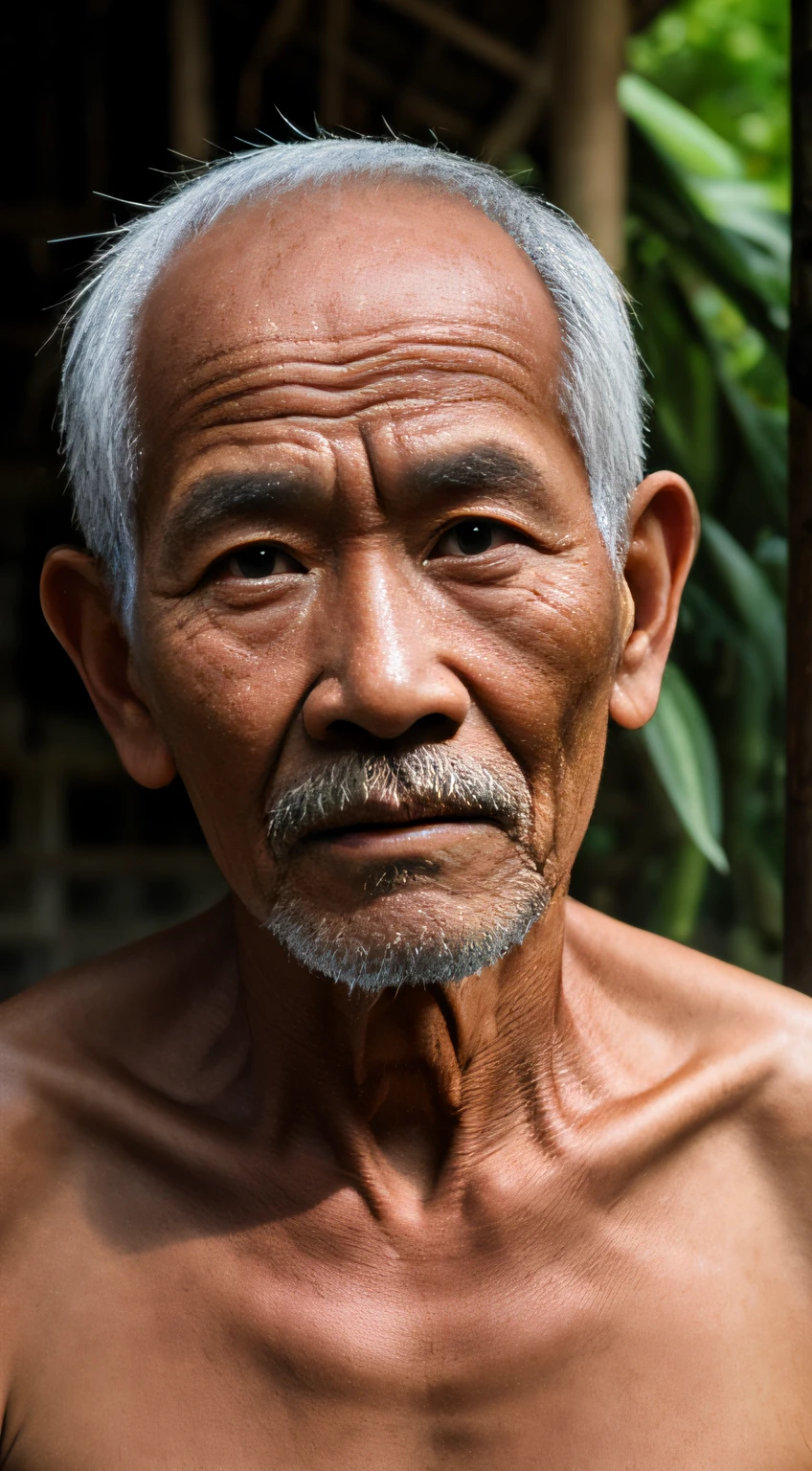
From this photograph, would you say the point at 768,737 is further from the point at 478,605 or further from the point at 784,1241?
the point at 478,605

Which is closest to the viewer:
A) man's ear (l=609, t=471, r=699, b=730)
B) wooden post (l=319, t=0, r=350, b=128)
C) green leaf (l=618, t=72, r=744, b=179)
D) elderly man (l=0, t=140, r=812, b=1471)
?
elderly man (l=0, t=140, r=812, b=1471)

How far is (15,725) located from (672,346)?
3.07 meters

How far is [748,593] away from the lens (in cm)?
315

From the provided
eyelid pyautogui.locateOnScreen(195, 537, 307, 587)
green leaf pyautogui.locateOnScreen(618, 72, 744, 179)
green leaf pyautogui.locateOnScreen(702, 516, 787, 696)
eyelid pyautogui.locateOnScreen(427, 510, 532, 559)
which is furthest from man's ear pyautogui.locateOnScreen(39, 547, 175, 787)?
green leaf pyautogui.locateOnScreen(618, 72, 744, 179)

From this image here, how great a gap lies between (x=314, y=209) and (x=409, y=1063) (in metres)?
1.04

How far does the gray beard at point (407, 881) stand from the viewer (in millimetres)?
1508

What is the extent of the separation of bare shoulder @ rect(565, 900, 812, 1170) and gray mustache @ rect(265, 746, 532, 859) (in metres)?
0.53

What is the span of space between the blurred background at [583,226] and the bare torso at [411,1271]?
3.11 feet

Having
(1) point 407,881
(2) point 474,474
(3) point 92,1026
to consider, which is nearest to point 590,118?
(2) point 474,474

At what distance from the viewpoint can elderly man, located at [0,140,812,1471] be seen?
5.13ft

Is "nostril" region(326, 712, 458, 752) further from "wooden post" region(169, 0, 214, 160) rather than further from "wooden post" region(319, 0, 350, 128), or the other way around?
"wooden post" region(319, 0, 350, 128)

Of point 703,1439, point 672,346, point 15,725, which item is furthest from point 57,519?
point 703,1439

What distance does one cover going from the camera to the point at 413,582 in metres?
1.57

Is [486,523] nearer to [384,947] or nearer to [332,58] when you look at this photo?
[384,947]
